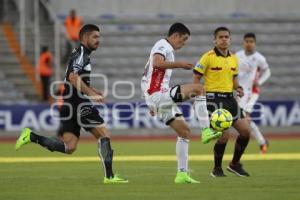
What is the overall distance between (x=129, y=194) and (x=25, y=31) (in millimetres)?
20142

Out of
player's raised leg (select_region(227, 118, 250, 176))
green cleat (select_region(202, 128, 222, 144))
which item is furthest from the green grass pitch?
green cleat (select_region(202, 128, 222, 144))

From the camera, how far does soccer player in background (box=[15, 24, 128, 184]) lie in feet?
40.8

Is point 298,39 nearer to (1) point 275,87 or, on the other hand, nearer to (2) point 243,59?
(1) point 275,87

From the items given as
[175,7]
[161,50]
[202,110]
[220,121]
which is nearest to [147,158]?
[202,110]

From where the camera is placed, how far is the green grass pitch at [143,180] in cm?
1070

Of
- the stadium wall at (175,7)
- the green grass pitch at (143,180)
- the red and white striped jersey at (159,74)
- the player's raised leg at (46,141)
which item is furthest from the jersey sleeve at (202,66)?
Answer: the stadium wall at (175,7)

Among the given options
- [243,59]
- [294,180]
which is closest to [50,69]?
[243,59]

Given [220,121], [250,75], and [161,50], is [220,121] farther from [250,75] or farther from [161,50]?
[250,75]

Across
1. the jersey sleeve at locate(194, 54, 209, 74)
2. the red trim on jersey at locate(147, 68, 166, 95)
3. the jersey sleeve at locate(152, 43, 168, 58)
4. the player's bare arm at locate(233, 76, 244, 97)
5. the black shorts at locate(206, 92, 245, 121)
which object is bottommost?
the black shorts at locate(206, 92, 245, 121)

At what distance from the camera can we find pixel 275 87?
1199 inches

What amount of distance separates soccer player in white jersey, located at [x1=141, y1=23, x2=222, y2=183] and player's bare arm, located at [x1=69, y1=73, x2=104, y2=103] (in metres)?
1.09

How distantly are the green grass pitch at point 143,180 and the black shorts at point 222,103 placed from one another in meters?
1.03

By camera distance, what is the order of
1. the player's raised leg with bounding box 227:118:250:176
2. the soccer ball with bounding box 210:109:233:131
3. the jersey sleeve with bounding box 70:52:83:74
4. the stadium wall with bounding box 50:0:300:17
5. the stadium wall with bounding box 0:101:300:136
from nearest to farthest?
the jersey sleeve with bounding box 70:52:83:74 → the soccer ball with bounding box 210:109:233:131 → the player's raised leg with bounding box 227:118:250:176 → the stadium wall with bounding box 0:101:300:136 → the stadium wall with bounding box 50:0:300:17

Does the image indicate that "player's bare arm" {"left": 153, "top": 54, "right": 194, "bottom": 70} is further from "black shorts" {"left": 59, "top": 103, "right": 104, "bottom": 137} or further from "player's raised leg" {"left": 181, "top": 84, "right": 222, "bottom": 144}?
"black shorts" {"left": 59, "top": 103, "right": 104, "bottom": 137}
